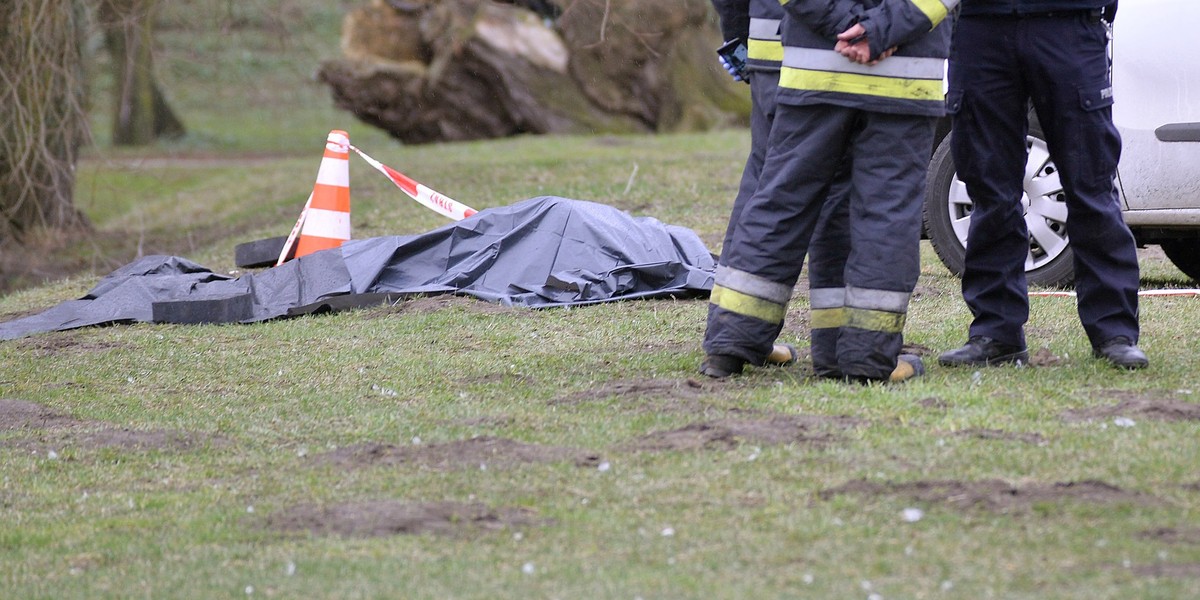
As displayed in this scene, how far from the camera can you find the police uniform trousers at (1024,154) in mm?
4879

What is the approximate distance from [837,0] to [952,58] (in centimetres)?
70

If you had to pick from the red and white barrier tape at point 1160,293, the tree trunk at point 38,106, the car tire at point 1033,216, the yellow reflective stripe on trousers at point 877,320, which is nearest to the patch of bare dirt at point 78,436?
the yellow reflective stripe on trousers at point 877,320

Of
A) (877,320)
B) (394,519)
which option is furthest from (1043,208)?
(394,519)

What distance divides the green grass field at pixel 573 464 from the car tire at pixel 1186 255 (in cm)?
122

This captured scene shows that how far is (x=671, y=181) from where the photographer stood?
11.7 m

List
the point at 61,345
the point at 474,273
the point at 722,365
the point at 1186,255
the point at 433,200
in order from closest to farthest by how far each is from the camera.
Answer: the point at 722,365 < the point at 61,345 < the point at 474,273 < the point at 1186,255 < the point at 433,200

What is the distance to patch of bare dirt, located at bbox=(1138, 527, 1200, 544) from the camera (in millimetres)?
3203

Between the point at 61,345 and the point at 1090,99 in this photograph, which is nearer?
the point at 1090,99

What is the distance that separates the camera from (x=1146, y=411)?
4305mm

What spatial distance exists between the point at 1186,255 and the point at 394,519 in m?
5.30

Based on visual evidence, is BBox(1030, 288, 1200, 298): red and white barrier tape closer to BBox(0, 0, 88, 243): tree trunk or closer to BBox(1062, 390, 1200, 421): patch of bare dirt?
BBox(1062, 390, 1200, 421): patch of bare dirt

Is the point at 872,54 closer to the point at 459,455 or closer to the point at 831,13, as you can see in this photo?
the point at 831,13

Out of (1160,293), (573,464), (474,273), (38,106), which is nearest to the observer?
(573,464)

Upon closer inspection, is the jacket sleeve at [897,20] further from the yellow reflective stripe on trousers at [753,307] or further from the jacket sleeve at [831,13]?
the yellow reflective stripe on trousers at [753,307]
